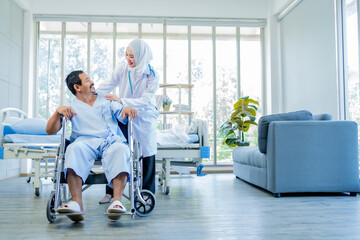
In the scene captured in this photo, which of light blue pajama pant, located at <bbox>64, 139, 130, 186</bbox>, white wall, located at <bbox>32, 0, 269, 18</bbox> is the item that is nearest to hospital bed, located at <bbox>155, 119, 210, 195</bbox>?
light blue pajama pant, located at <bbox>64, 139, 130, 186</bbox>

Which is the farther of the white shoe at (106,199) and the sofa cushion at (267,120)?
the sofa cushion at (267,120)

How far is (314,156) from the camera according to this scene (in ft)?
9.98

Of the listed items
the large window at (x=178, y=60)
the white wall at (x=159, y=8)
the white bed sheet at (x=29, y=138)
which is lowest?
the white bed sheet at (x=29, y=138)

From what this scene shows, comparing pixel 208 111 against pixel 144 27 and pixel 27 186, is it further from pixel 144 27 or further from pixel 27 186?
pixel 27 186

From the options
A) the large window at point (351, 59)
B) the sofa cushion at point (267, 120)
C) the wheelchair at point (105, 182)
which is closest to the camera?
the wheelchair at point (105, 182)

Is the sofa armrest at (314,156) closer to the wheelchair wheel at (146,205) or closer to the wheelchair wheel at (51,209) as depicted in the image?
the wheelchair wheel at (146,205)

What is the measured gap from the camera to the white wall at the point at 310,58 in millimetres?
4129

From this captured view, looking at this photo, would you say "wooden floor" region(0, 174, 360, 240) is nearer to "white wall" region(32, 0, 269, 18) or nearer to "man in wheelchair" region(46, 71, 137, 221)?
"man in wheelchair" region(46, 71, 137, 221)

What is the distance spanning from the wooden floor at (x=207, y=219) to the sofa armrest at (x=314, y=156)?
0.12 meters

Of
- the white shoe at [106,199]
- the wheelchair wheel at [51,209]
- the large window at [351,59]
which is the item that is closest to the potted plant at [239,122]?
the large window at [351,59]

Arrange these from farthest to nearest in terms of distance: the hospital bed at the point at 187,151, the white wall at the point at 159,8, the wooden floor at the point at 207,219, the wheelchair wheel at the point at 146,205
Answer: the white wall at the point at 159,8
the hospital bed at the point at 187,151
the wheelchair wheel at the point at 146,205
the wooden floor at the point at 207,219

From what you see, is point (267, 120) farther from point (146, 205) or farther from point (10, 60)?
point (10, 60)

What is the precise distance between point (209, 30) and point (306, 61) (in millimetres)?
1880

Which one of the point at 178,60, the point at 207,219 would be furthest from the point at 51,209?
the point at 178,60
